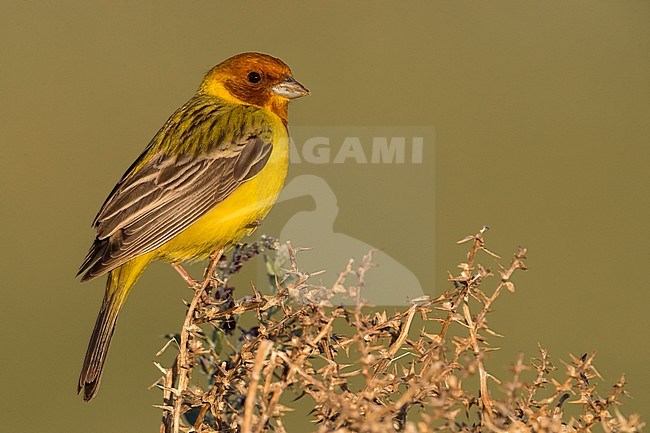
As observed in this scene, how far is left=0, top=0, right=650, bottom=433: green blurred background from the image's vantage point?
8.10 m

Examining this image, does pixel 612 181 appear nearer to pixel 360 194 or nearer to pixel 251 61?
pixel 360 194

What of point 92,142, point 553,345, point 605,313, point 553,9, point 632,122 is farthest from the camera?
point 553,9

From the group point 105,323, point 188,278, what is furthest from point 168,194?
point 105,323

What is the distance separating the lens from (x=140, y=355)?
828cm

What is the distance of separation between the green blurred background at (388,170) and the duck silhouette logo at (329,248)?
13 centimetres

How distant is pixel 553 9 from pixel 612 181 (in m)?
6.34

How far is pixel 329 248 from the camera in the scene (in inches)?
159

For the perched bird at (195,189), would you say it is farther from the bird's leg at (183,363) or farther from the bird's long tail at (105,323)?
the bird's leg at (183,363)

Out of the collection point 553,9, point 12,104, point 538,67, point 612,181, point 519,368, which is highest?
point 553,9

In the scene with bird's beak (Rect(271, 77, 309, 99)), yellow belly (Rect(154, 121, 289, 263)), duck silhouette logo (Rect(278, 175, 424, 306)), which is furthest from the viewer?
bird's beak (Rect(271, 77, 309, 99))

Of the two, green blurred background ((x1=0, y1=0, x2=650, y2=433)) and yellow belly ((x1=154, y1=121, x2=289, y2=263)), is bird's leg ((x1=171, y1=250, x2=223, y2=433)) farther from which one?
green blurred background ((x1=0, y1=0, x2=650, y2=433))

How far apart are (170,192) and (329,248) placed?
87 cm

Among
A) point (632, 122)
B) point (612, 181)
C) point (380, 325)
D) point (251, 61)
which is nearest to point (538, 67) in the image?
point (632, 122)

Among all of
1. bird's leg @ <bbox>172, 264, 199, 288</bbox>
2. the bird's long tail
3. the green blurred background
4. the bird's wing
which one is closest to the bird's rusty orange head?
the bird's wing
